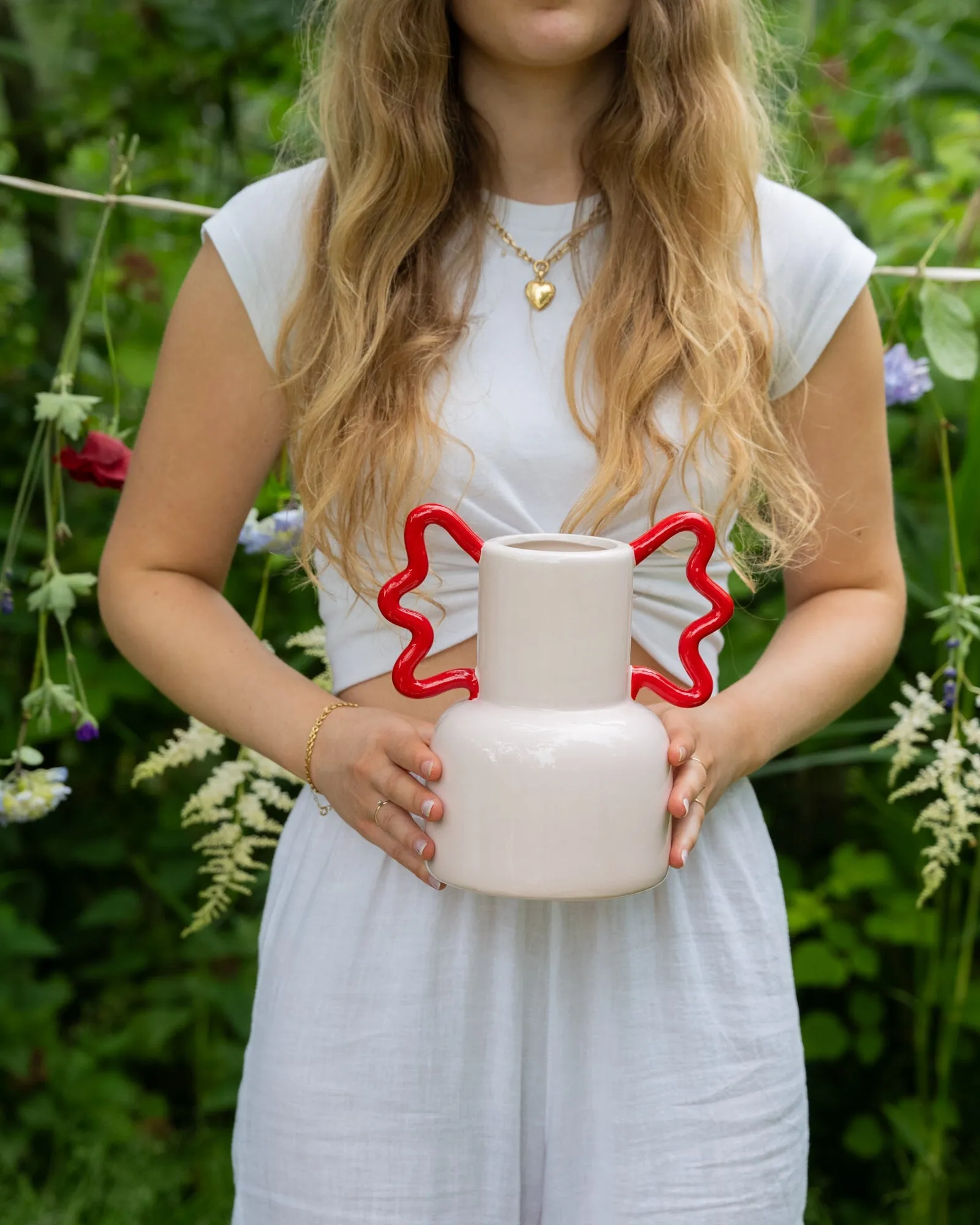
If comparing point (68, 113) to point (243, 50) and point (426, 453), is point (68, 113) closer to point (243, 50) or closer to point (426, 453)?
point (243, 50)

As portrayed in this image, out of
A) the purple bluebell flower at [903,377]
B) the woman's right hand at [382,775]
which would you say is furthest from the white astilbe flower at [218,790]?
the purple bluebell flower at [903,377]

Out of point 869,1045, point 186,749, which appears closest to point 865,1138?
point 869,1045

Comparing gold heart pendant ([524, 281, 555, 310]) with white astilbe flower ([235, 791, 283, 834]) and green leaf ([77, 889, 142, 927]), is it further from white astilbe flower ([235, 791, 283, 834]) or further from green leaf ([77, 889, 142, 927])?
green leaf ([77, 889, 142, 927])

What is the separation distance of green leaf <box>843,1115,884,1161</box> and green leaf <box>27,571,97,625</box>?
146 centimetres

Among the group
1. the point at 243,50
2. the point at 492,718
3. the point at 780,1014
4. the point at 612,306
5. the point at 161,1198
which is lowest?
the point at 161,1198

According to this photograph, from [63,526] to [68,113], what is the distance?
1.13m

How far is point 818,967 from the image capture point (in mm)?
2072

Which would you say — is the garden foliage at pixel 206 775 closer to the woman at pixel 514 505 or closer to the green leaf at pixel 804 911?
the green leaf at pixel 804 911

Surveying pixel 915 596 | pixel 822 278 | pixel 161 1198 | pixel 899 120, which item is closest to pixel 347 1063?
pixel 822 278

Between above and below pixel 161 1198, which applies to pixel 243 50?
above

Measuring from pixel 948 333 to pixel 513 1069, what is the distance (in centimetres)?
89

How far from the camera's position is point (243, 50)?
222 cm

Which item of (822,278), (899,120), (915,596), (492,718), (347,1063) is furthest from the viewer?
(899,120)

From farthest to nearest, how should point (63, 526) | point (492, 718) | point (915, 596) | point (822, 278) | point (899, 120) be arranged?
point (899, 120), point (915, 596), point (63, 526), point (822, 278), point (492, 718)
